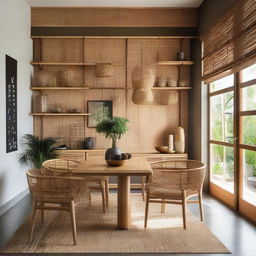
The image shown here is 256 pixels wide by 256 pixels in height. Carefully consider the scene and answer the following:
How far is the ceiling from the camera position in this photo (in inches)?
219

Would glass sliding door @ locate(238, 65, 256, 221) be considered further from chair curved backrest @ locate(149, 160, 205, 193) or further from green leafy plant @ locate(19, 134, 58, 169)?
green leafy plant @ locate(19, 134, 58, 169)

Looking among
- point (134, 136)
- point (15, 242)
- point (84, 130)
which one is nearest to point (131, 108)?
point (134, 136)

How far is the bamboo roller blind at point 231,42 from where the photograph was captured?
3.59 m

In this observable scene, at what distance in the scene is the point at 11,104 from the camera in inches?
185

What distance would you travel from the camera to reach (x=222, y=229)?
3578 millimetres

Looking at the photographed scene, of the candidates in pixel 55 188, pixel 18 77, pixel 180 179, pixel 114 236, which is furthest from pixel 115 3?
pixel 114 236

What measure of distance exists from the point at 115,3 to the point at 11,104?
8.81 feet

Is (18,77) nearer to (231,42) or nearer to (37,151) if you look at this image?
(37,151)

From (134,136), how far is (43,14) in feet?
9.71

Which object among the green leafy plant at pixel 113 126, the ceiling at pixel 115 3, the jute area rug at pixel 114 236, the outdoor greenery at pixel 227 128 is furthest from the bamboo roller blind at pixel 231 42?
the jute area rug at pixel 114 236

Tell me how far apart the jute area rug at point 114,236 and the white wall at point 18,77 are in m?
1.00

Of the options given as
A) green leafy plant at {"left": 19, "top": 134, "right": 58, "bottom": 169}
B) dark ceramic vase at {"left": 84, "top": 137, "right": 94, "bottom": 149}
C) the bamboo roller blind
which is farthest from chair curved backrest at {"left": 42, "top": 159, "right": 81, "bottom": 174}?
the bamboo roller blind

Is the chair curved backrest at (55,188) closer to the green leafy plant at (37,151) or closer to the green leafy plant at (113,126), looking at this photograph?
the green leafy plant at (113,126)

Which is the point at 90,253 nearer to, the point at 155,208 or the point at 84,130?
the point at 155,208
